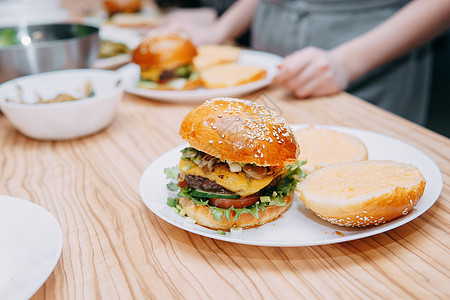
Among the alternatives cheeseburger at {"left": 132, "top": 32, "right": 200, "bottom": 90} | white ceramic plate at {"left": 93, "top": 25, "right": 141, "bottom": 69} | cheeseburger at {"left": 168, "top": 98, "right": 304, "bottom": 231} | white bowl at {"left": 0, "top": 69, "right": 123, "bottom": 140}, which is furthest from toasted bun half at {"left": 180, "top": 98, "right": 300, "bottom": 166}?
white ceramic plate at {"left": 93, "top": 25, "right": 141, "bottom": 69}

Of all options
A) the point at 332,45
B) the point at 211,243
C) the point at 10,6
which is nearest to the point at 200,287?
the point at 211,243

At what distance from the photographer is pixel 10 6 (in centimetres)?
333

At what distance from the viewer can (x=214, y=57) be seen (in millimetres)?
2799

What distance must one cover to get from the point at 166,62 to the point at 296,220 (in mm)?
1485

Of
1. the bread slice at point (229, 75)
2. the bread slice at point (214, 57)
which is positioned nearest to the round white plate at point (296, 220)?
the bread slice at point (229, 75)

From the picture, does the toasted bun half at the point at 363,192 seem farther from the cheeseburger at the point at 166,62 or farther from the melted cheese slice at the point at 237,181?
the cheeseburger at the point at 166,62

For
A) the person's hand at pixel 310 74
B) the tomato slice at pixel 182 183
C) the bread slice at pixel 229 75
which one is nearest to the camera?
the tomato slice at pixel 182 183

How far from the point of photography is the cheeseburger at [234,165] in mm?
1229

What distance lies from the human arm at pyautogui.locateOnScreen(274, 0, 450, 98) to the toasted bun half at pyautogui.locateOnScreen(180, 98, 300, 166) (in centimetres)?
102

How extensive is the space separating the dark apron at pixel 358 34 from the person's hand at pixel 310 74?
0.50m

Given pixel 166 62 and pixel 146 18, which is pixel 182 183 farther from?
pixel 146 18

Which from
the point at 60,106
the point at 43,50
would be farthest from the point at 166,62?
the point at 60,106

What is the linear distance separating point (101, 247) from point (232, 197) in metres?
0.42

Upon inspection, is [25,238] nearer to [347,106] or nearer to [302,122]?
[302,122]
